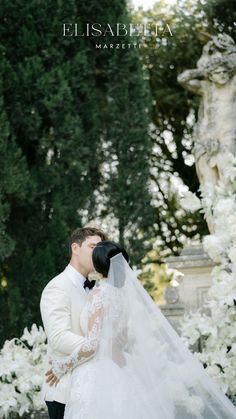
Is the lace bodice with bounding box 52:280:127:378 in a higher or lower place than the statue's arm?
lower

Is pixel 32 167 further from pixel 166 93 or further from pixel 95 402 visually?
pixel 95 402

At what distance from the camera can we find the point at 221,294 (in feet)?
13.5

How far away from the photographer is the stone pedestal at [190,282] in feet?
22.6

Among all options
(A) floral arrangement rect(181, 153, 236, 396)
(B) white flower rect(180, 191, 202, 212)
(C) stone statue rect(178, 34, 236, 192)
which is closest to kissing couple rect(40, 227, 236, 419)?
(A) floral arrangement rect(181, 153, 236, 396)

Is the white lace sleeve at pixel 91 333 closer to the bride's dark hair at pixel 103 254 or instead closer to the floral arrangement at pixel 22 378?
the bride's dark hair at pixel 103 254

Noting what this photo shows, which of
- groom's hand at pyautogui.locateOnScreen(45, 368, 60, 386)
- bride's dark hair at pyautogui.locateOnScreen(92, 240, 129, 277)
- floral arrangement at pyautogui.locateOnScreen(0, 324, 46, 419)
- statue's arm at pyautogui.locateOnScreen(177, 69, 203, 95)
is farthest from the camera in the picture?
statue's arm at pyautogui.locateOnScreen(177, 69, 203, 95)

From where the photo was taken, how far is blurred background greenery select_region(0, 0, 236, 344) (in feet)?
27.8

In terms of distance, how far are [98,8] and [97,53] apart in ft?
2.00

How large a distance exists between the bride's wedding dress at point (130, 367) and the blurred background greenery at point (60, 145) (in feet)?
16.2

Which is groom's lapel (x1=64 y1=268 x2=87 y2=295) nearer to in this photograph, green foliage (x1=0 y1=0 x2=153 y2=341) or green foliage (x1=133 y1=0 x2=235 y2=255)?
green foliage (x1=0 y1=0 x2=153 y2=341)

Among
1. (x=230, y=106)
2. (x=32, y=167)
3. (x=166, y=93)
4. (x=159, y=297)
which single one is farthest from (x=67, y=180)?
(x=159, y=297)

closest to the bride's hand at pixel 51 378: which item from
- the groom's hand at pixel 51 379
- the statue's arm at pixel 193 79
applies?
the groom's hand at pixel 51 379

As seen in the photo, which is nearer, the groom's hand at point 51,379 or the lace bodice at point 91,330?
the lace bodice at point 91,330

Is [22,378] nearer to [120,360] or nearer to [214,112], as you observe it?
[120,360]
